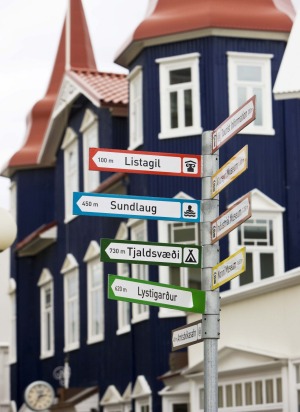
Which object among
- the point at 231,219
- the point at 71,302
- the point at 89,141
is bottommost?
the point at 231,219

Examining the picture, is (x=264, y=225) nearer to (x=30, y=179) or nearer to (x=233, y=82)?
(x=233, y=82)

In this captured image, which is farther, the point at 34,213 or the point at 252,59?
the point at 34,213

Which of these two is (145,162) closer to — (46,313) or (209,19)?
(209,19)

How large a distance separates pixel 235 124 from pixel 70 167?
72.9ft

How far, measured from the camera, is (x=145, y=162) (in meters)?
10.2

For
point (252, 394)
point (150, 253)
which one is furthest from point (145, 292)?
point (252, 394)

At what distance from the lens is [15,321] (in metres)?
36.6

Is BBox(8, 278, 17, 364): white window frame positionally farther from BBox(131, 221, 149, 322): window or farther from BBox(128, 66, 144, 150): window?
BBox(128, 66, 144, 150): window

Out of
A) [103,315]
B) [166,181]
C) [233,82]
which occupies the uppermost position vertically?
[233,82]

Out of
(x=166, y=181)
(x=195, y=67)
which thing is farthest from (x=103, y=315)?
(x=195, y=67)

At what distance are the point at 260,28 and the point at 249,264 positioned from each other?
15.4 ft

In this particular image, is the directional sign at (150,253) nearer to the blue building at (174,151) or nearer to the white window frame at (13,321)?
the blue building at (174,151)

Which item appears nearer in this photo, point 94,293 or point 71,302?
point 94,293

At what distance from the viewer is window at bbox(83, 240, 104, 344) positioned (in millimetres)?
28719
